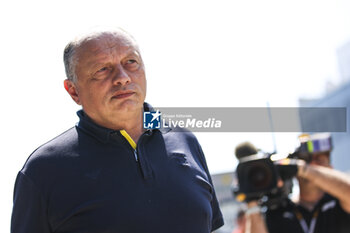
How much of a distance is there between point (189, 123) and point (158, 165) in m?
1.38

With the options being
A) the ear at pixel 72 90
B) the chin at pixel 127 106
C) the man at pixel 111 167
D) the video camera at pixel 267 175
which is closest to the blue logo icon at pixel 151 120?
the man at pixel 111 167

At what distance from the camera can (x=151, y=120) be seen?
175 centimetres

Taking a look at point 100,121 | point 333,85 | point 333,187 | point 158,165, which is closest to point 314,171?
point 333,187

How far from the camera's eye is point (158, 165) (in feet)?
4.92

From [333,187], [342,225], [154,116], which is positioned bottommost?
[342,225]

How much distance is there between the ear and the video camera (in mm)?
972

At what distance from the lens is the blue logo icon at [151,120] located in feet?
5.64

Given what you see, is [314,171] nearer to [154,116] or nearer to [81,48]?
[154,116]

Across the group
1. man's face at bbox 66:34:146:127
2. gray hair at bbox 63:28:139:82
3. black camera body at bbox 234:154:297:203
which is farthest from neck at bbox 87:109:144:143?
black camera body at bbox 234:154:297:203

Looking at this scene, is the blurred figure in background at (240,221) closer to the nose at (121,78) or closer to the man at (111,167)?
the man at (111,167)

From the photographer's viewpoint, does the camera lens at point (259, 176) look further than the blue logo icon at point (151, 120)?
Yes

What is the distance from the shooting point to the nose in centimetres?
153

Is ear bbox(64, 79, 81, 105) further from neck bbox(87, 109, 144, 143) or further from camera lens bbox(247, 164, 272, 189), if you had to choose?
camera lens bbox(247, 164, 272, 189)

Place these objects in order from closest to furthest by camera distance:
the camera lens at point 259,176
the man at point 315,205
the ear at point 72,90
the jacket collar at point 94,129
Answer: the jacket collar at point 94,129 → the ear at point 72,90 → the camera lens at point 259,176 → the man at point 315,205
